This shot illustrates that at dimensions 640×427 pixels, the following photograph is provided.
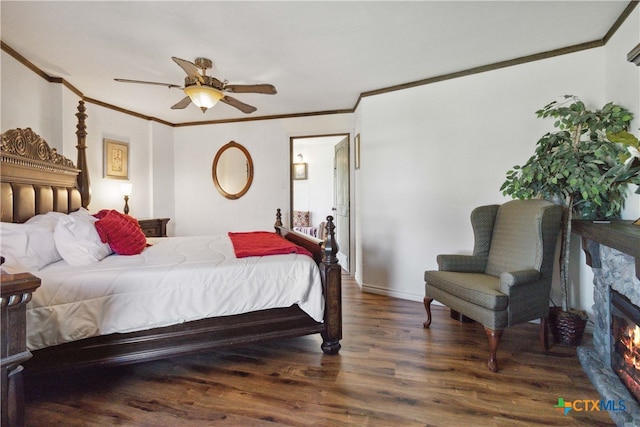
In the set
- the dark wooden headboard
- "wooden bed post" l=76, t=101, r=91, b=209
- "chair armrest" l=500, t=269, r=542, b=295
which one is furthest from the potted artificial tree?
"wooden bed post" l=76, t=101, r=91, b=209

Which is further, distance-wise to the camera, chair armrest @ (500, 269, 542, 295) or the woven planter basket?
the woven planter basket

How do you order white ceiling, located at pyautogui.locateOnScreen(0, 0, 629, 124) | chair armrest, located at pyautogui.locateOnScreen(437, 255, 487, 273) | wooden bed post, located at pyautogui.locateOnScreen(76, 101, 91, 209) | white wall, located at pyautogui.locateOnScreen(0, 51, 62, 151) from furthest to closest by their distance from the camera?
wooden bed post, located at pyautogui.locateOnScreen(76, 101, 91, 209) < chair armrest, located at pyautogui.locateOnScreen(437, 255, 487, 273) < white wall, located at pyautogui.locateOnScreen(0, 51, 62, 151) < white ceiling, located at pyautogui.locateOnScreen(0, 0, 629, 124)

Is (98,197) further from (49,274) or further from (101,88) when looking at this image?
(49,274)

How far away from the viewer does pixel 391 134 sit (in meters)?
3.46

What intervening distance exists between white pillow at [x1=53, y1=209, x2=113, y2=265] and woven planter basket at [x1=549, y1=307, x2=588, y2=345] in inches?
132

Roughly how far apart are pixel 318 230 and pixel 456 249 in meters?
3.23

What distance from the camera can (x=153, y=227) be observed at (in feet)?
13.6

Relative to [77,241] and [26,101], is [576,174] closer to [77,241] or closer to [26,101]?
[77,241]

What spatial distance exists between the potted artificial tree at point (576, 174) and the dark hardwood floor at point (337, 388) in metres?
0.36

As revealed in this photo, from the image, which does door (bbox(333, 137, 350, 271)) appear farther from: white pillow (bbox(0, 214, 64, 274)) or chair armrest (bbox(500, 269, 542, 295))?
white pillow (bbox(0, 214, 64, 274))

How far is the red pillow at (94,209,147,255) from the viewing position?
217 cm

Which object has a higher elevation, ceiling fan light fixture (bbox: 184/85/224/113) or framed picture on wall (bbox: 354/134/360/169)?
ceiling fan light fixture (bbox: 184/85/224/113)

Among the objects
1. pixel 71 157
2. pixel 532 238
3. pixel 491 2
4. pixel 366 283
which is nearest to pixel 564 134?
pixel 532 238

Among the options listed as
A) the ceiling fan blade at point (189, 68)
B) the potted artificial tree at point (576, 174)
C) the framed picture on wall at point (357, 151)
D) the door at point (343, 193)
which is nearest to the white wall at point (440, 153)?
the framed picture on wall at point (357, 151)
